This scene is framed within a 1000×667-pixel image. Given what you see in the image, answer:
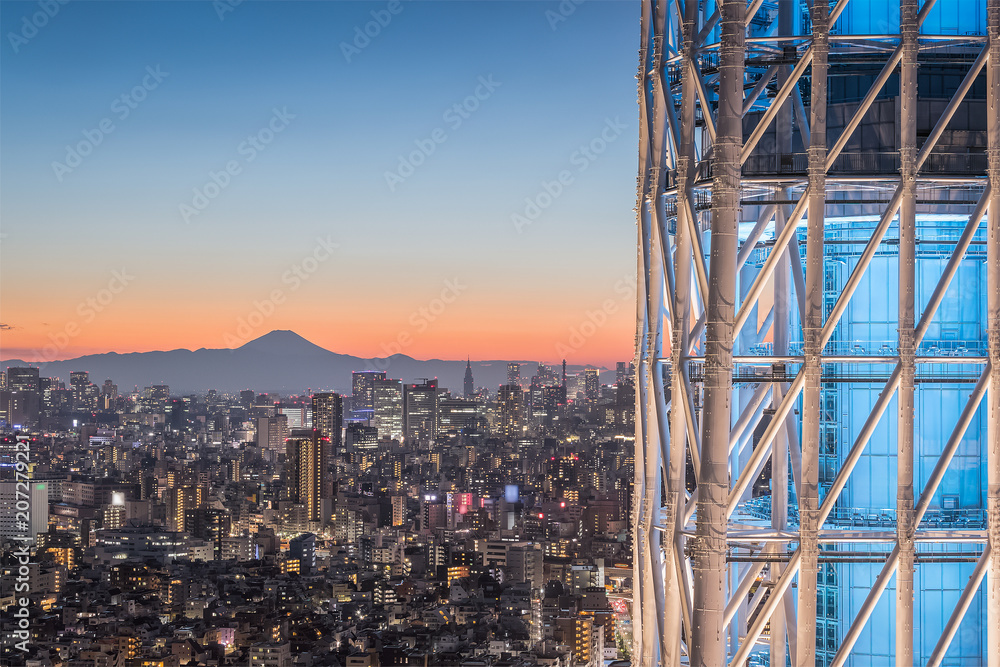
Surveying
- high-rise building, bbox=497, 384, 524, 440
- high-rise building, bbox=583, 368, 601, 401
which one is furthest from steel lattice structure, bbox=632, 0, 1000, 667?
high-rise building, bbox=497, 384, 524, 440

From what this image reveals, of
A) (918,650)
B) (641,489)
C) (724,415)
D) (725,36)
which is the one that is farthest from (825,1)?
(918,650)

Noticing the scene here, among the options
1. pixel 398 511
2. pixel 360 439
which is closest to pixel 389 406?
pixel 360 439

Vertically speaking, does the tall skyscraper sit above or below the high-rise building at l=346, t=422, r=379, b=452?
above

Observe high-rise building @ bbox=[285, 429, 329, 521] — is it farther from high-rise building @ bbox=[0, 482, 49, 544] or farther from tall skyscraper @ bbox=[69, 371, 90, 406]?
tall skyscraper @ bbox=[69, 371, 90, 406]

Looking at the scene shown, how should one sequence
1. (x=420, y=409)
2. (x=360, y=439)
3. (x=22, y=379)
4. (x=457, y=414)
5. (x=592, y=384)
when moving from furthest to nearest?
(x=420, y=409) → (x=457, y=414) → (x=360, y=439) → (x=592, y=384) → (x=22, y=379)

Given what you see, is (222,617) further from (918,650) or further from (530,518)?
(918,650)

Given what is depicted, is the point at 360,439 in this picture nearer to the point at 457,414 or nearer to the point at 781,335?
the point at 457,414

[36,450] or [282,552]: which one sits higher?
[36,450]
